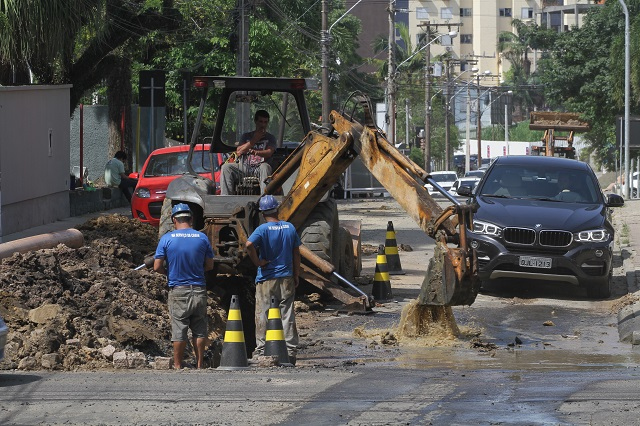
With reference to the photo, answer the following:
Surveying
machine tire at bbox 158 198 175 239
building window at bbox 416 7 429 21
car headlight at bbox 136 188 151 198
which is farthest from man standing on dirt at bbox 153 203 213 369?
building window at bbox 416 7 429 21

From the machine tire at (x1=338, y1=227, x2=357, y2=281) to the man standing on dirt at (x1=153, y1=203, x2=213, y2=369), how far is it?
17.7 ft

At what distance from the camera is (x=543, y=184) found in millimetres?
17297

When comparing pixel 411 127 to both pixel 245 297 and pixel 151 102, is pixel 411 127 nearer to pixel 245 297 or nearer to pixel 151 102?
pixel 151 102

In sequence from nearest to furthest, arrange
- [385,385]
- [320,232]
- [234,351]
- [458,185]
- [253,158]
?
[385,385] < [234,351] < [320,232] < [253,158] < [458,185]

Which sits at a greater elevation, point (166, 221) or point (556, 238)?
point (166, 221)

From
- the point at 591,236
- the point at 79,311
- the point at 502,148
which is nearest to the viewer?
the point at 79,311

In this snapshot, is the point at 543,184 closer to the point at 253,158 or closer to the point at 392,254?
the point at 392,254

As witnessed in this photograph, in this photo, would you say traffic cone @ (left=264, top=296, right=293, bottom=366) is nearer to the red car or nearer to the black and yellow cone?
the black and yellow cone

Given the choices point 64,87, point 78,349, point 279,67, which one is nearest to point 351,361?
point 78,349

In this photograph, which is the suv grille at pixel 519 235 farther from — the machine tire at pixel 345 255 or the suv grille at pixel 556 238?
the machine tire at pixel 345 255

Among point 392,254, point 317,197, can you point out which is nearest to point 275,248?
point 317,197

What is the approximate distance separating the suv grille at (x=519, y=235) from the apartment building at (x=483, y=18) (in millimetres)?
102885

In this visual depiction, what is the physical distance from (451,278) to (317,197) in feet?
10.0

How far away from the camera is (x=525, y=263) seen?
15617 mm
